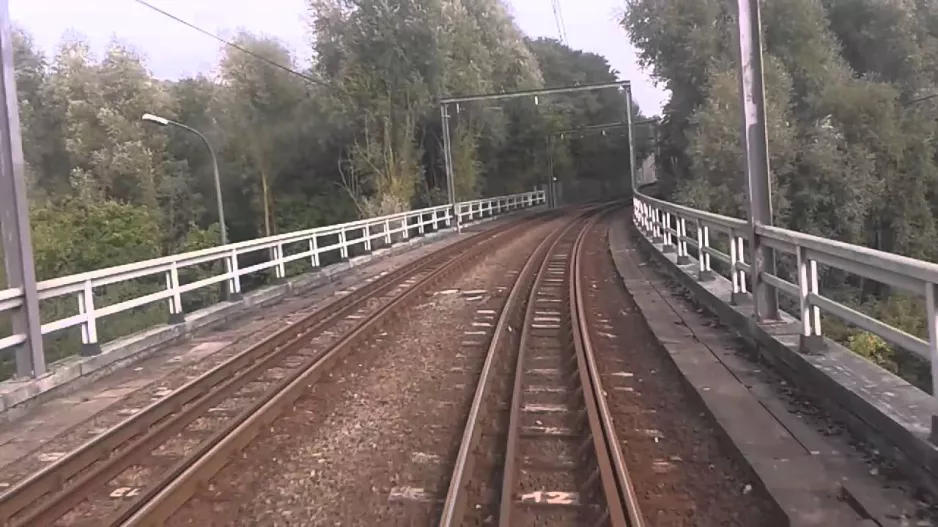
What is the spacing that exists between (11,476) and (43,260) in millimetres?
34253

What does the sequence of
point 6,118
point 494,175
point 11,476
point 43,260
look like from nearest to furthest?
point 11,476 < point 6,118 < point 43,260 < point 494,175

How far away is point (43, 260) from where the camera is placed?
37.0 metres

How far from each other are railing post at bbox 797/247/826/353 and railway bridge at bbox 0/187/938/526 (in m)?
0.02

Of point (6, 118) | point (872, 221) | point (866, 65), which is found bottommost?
point (872, 221)

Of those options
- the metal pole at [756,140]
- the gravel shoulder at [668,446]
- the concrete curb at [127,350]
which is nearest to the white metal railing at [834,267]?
the metal pole at [756,140]

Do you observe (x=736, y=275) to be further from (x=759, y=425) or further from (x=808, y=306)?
(x=759, y=425)

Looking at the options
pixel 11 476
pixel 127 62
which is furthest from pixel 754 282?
pixel 127 62

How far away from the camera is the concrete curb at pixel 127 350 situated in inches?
313

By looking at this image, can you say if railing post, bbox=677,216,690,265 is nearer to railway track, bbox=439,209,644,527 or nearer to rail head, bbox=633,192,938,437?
rail head, bbox=633,192,938,437

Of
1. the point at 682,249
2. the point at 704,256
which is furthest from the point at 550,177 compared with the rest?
the point at 704,256

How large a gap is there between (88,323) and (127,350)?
0.93 metres

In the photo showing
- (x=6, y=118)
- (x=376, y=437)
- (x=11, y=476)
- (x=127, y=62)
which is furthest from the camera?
(x=127, y=62)

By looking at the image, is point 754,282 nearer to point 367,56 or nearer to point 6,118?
point 6,118

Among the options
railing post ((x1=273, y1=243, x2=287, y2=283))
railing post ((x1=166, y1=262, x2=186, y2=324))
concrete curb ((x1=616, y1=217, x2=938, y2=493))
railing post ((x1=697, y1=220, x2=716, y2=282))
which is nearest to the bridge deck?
railing post ((x1=166, y1=262, x2=186, y2=324))
